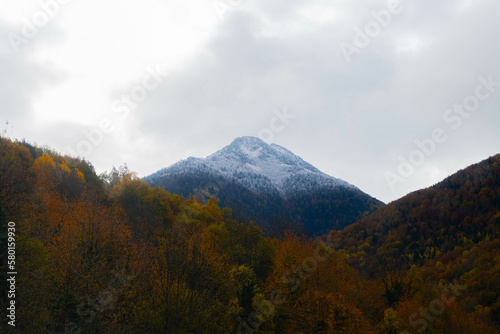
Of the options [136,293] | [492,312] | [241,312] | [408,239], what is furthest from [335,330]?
[408,239]

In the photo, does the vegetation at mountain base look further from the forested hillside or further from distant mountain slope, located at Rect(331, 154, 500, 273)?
distant mountain slope, located at Rect(331, 154, 500, 273)

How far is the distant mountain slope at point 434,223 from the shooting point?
11181 centimetres

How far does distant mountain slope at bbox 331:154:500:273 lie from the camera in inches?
4402

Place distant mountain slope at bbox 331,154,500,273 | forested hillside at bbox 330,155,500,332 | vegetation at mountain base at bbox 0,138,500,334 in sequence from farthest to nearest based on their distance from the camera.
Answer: distant mountain slope at bbox 331,154,500,273, forested hillside at bbox 330,155,500,332, vegetation at mountain base at bbox 0,138,500,334

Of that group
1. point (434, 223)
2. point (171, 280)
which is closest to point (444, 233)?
point (434, 223)

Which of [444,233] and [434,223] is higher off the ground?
[434,223]

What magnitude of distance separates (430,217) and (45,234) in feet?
500

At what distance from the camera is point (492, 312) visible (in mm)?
57000

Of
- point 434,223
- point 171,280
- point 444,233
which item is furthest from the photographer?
point 434,223

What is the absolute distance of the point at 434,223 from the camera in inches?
5157

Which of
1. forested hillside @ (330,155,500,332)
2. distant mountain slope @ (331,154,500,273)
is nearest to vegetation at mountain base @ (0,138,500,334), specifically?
forested hillside @ (330,155,500,332)

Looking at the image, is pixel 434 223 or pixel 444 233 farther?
pixel 434 223

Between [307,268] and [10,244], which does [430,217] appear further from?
[10,244]

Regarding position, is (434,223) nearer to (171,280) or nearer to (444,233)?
(444,233)
